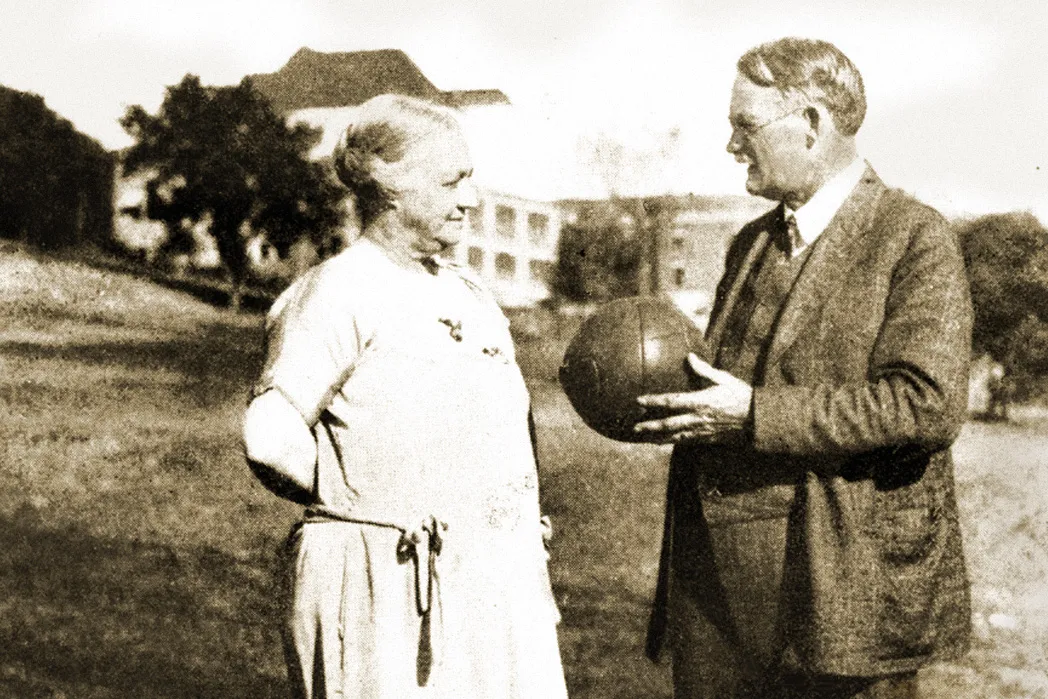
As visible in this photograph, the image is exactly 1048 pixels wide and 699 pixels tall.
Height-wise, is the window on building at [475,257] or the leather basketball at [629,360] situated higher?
the window on building at [475,257]

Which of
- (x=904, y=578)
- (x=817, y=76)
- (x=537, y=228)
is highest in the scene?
(x=817, y=76)

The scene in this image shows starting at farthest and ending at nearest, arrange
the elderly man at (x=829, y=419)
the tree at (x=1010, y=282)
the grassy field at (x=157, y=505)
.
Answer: the grassy field at (x=157, y=505)
the tree at (x=1010, y=282)
the elderly man at (x=829, y=419)

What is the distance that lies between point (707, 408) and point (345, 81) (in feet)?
15.4

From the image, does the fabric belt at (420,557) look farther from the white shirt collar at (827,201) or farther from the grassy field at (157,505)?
the grassy field at (157,505)

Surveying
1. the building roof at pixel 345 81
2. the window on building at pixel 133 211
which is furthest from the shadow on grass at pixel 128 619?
the building roof at pixel 345 81

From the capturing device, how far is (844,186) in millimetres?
4391

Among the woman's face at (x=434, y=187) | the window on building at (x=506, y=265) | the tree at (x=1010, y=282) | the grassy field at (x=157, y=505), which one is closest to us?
the woman's face at (x=434, y=187)

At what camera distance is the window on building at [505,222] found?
8586mm

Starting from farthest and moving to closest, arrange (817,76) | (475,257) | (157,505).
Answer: (157,505), (475,257), (817,76)

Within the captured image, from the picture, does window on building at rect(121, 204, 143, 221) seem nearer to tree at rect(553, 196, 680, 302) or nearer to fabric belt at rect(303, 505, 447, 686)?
tree at rect(553, 196, 680, 302)

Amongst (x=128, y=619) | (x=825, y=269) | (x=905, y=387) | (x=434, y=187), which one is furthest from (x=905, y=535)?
(x=128, y=619)

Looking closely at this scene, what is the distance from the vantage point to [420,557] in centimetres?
396

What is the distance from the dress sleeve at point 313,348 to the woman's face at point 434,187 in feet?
1.10

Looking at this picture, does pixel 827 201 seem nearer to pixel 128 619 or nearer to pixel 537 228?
pixel 537 228
